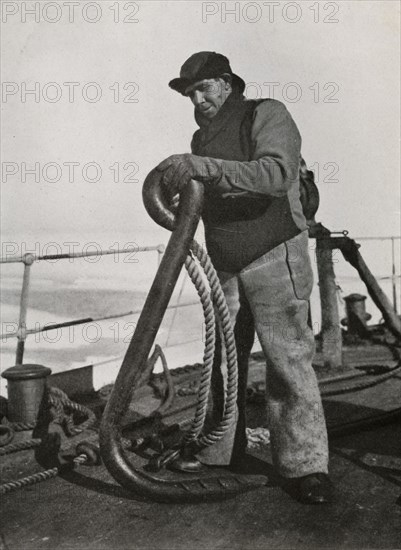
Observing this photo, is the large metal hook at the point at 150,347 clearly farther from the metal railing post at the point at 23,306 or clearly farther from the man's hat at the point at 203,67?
the metal railing post at the point at 23,306

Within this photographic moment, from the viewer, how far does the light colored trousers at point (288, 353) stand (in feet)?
8.84

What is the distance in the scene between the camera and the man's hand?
7.94 feet

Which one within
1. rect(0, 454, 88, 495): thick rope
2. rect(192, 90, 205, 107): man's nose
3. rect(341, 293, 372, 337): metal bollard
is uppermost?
rect(192, 90, 205, 107): man's nose

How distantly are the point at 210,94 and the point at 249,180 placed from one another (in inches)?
21.8

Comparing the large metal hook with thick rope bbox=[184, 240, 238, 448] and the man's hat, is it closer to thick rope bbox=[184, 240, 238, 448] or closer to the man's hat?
thick rope bbox=[184, 240, 238, 448]

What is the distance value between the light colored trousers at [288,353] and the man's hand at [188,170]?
52cm

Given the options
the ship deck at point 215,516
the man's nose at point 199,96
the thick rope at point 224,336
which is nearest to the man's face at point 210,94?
the man's nose at point 199,96

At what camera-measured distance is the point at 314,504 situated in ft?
8.31

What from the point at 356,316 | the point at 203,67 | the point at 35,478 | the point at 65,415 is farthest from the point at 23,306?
the point at 356,316

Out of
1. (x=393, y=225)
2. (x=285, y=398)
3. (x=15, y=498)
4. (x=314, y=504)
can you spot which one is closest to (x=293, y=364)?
(x=285, y=398)

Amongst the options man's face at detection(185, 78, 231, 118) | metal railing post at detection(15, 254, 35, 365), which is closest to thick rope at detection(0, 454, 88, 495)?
metal railing post at detection(15, 254, 35, 365)

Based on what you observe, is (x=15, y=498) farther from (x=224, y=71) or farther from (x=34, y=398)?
(x=224, y=71)

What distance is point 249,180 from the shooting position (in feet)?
8.09

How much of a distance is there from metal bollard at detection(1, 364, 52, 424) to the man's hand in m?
1.87
